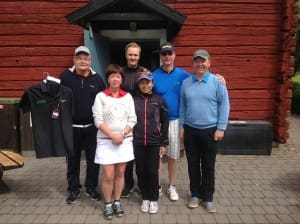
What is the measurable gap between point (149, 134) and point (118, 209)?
92 centimetres

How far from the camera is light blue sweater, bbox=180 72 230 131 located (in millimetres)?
3619

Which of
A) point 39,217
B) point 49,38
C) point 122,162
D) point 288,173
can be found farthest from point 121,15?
point 288,173

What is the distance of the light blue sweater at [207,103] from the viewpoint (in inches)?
142

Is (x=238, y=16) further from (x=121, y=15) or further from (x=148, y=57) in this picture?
(x=121, y=15)

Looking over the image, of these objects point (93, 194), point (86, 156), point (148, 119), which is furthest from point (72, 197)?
point (148, 119)

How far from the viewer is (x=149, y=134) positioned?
3.63m

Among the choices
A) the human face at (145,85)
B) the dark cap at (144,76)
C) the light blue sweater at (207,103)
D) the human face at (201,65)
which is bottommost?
the light blue sweater at (207,103)

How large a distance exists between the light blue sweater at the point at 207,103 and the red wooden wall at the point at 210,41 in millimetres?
3067

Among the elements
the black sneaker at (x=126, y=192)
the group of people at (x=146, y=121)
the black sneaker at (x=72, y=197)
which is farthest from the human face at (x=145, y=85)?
the black sneaker at (x=72, y=197)

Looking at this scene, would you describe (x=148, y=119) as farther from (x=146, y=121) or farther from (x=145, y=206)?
(x=145, y=206)

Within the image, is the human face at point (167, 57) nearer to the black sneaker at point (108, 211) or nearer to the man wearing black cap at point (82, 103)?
the man wearing black cap at point (82, 103)

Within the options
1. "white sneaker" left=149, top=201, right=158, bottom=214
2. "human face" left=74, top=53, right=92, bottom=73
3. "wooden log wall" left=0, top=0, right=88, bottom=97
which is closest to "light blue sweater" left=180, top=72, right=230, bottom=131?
"white sneaker" left=149, top=201, right=158, bottom=214

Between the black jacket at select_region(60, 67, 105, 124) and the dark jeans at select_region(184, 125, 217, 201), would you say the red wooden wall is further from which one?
the dark jeans at select_region(184, 125, 217, 201)

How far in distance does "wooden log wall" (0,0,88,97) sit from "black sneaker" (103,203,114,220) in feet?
12.2
